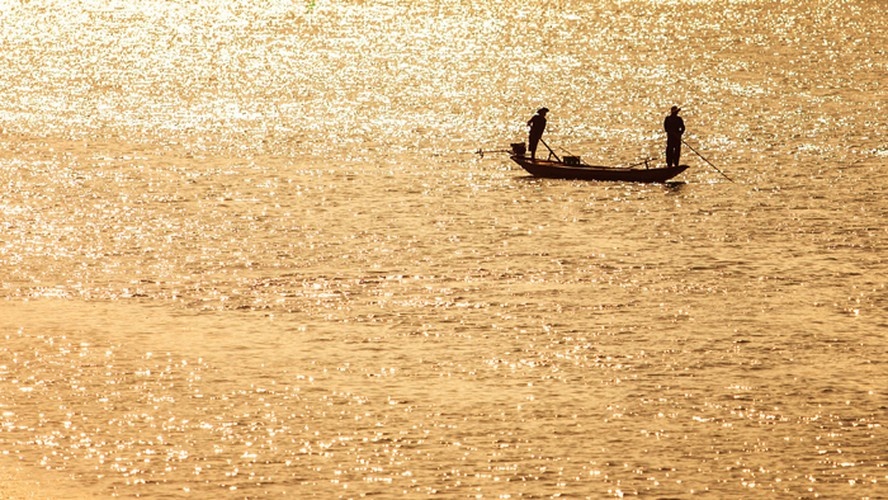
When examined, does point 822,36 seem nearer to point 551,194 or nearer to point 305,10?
point 305,10

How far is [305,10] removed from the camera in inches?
4963

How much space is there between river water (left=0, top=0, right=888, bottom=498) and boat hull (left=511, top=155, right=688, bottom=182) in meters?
0.41

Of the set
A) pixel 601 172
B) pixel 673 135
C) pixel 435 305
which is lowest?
pixel 435 305

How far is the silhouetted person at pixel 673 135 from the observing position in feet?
120

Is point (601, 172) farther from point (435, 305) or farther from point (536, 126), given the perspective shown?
point (435, 305)

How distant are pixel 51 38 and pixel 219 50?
15.8 metres

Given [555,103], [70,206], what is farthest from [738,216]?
[555,103]

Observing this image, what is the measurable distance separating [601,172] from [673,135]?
1.99 m

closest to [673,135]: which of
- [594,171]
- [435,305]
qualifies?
[594,171]

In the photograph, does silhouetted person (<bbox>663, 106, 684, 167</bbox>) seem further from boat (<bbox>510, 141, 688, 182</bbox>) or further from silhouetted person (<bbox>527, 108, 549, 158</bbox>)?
silhouetted person (<bbox>527, 108, 549, 158</bbox>)

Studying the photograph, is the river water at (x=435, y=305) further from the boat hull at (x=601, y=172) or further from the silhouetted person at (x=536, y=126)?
the silhouetted person at (x=536, y=126)

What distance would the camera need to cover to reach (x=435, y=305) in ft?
81.0

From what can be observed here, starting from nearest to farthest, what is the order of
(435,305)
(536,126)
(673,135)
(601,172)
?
(435,305) < (601,172) < (673,135) < (536,126)

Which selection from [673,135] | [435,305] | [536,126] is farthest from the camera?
[536,126]
